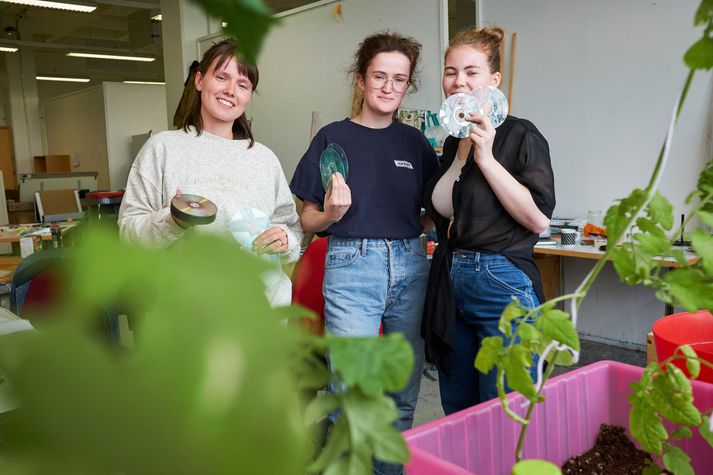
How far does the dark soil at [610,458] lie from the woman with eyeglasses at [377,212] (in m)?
0.70

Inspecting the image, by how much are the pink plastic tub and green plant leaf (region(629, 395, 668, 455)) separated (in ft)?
0.63

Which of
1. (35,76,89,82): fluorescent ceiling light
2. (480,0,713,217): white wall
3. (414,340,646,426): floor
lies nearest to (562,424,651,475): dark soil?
(414,340,646,426): floor

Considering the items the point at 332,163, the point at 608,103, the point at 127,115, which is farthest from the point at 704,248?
the point at 127,115

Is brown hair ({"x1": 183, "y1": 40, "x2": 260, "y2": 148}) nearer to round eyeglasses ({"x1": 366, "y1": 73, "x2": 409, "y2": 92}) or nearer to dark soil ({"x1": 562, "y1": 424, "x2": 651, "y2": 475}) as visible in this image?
round eyeglasses ({"x1": 366, "y1": 73, "x2": 409, "y2": 92})

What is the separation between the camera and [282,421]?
153 millimetres

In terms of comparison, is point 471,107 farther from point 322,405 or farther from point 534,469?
point 322,405

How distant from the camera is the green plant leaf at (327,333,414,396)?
0.24 meters

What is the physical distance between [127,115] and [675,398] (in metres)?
9.82

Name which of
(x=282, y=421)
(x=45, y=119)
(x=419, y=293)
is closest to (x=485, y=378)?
(x=419, y=293)

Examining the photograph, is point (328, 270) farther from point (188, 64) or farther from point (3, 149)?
point (3, 149)

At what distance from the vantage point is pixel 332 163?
1846 mm

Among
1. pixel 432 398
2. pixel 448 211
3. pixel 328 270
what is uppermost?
pixel 448 211

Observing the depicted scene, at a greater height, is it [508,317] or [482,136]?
[482,136]

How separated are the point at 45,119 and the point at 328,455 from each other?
52.5 ft
